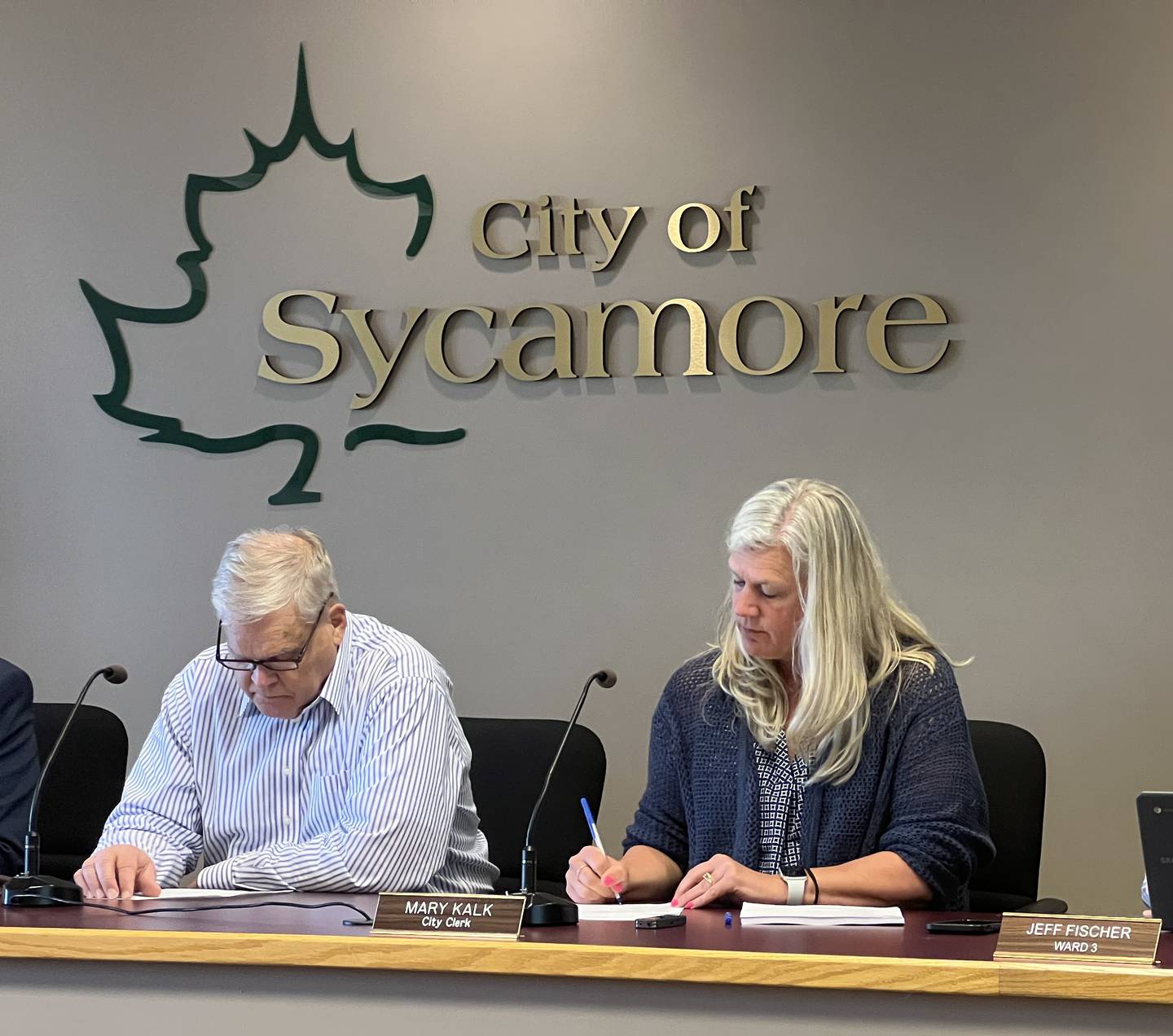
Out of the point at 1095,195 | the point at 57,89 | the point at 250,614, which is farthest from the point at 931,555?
the point at 57,89

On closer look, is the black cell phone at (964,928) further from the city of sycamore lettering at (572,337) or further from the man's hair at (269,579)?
the city of sycamore lettering at (572,337)

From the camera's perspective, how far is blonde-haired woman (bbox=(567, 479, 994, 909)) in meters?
2.61

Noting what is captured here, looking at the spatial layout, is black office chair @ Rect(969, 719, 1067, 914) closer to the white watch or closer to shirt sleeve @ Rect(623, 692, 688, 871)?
shirt sleeve @ Rect(623, 692, 688, 871)

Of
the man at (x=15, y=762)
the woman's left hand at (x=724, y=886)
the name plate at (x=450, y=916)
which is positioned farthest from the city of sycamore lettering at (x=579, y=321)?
the name plate at (x=450, y=916)

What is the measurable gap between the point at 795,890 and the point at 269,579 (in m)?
1.00

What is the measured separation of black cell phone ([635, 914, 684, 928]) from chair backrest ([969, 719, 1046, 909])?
43.7 inches

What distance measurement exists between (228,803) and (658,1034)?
1.25m

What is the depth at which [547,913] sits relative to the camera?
2.10 meters

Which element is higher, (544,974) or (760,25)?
(760,25)

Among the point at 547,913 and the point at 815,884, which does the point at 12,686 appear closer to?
the point at 547,913

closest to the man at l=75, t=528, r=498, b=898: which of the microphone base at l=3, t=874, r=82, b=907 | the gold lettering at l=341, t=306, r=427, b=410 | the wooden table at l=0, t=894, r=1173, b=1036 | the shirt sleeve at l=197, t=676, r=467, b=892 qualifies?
the shirt sleeve at l=197, t=676, r=467, b=892

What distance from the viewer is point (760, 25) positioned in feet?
12.6

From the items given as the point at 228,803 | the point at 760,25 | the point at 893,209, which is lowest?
the point at 228,803

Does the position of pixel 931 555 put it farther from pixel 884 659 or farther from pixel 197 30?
pixel 197 30
